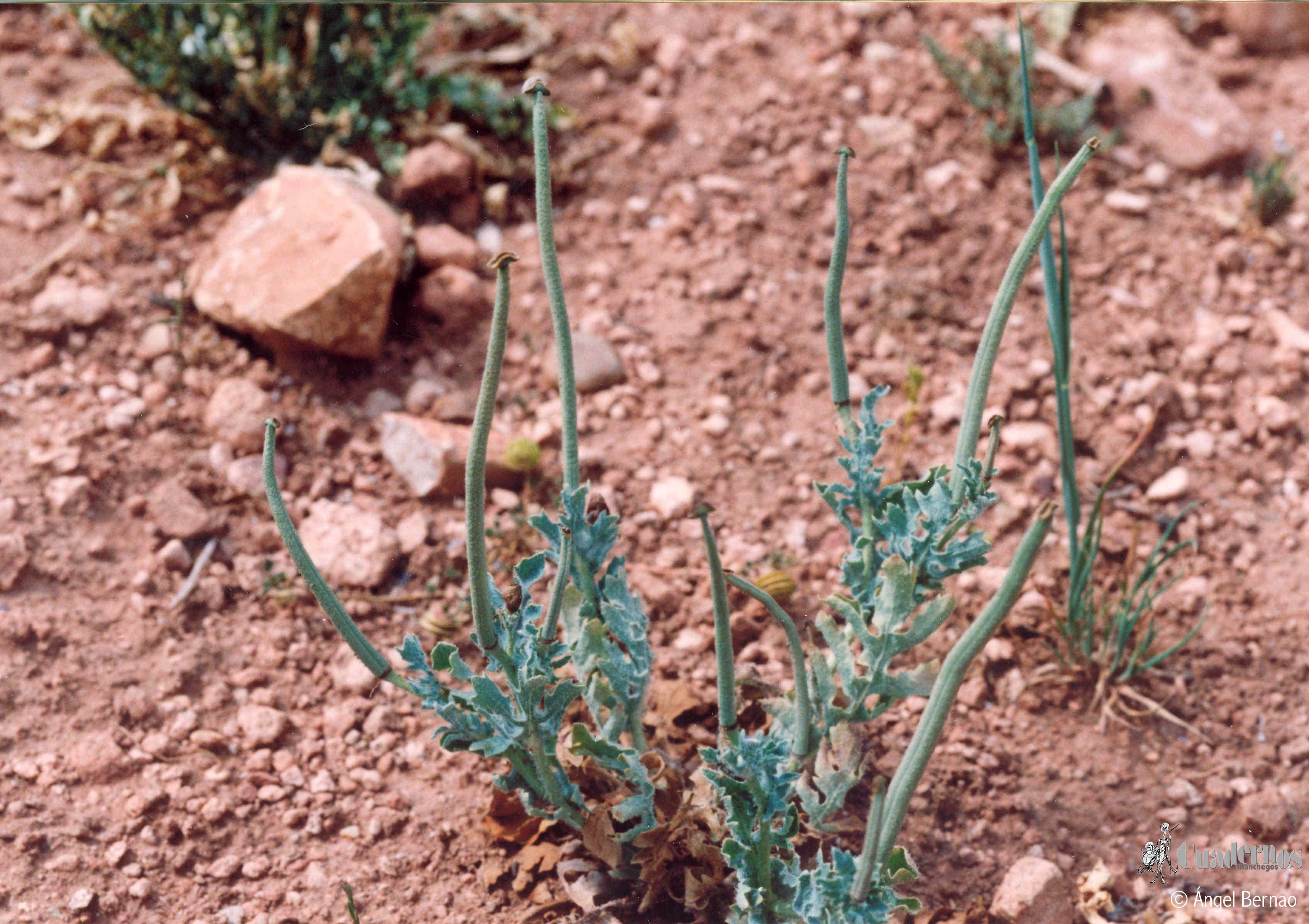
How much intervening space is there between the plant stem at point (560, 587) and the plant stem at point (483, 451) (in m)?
0.11

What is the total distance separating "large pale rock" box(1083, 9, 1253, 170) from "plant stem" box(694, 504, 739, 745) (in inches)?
92.5

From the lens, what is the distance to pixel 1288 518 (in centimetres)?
248

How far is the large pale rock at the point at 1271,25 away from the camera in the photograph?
11.0 feet

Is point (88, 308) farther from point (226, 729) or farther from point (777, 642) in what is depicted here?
point (777, 642)

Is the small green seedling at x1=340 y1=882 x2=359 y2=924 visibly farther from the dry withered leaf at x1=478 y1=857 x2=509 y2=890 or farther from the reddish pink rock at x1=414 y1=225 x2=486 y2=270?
the reddish pink rock at x1=414 y1=225 x2=486 y2=270

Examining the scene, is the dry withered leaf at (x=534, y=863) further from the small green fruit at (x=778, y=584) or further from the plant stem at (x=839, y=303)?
the plant stem at (x=839, y=303)

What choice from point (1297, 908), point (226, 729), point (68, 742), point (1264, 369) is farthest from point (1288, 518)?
point (68, 742)

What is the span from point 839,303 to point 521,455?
99 cm

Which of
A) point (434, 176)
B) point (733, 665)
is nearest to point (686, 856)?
point (733, 665)

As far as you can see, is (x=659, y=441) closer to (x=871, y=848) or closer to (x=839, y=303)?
(x=839, y=303)

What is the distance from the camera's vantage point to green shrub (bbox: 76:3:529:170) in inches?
115

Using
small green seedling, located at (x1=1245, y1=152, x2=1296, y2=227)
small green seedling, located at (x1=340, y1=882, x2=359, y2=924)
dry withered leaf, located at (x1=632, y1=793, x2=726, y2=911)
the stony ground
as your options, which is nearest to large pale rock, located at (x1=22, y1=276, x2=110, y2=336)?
the stony ground

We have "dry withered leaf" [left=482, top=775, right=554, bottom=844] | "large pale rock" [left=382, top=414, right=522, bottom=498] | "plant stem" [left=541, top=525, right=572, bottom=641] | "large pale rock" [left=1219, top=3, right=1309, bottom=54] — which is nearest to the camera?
"plant stem" [left=541, top=525, right=572, bottom=641]

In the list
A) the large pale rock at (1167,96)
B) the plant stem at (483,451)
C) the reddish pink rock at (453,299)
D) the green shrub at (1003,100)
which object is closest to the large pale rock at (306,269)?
the reddish pink rock at (453,299)
